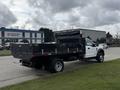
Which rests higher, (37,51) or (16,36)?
(16,36)

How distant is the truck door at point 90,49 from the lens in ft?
48.8

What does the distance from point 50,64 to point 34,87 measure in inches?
143

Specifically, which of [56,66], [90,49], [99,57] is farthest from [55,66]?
[99,57]

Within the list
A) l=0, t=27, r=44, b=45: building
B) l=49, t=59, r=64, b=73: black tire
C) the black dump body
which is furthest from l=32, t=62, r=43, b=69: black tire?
l=0, t=27, r=44, b=45: building

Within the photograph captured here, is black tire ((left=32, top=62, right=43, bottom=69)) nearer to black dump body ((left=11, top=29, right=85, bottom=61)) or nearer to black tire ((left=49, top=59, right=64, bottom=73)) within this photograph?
black dump body ((left=11, top=29, right=85, bottom=61))

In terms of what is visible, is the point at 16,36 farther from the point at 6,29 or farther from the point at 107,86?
the point at 107,86

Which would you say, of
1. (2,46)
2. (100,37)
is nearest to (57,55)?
(100,37)

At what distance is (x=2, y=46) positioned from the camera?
150 feet

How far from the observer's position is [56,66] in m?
12.1

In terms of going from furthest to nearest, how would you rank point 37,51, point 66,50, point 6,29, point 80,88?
point 6,29 < point 66,50 < point 37,51 < point 80,88

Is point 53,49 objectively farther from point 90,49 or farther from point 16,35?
point 16,35

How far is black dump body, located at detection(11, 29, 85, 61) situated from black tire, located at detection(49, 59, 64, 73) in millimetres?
328

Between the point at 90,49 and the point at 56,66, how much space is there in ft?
12.9

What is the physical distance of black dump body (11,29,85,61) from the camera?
1097cm
